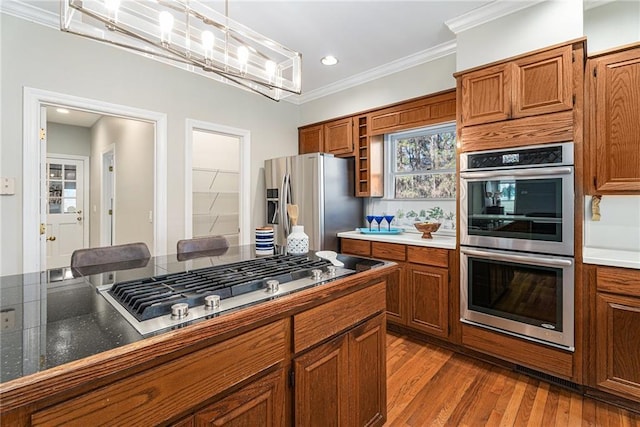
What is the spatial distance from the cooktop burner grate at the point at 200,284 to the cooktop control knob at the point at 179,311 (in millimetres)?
52

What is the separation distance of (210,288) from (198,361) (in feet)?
0.96

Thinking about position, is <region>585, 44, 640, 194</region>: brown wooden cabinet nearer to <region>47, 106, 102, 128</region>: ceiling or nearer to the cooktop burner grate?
the cooktop burner grate

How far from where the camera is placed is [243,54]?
5.51 feet

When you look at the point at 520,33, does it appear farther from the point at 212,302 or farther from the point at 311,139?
the point at 212,302

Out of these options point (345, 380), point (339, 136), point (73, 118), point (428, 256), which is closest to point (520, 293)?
point (428, 256)

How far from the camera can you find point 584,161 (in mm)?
2041

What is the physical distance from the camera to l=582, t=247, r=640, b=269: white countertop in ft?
6.02

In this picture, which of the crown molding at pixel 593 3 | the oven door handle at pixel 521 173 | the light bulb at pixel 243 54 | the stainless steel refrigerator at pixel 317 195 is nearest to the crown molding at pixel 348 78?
the light bulb at pixel 243 54

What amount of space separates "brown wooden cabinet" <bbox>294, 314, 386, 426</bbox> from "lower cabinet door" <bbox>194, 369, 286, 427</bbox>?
8 centimetres

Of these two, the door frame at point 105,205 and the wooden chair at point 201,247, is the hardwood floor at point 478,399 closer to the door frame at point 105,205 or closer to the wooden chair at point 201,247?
the wooden chair at point 201,247

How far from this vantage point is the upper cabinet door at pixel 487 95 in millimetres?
2236

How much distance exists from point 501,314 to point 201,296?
223 cm

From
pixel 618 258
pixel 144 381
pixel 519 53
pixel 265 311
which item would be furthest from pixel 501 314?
pixel 144 381

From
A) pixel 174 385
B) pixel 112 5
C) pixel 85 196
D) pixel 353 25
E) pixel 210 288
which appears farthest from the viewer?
pixel 85 196
